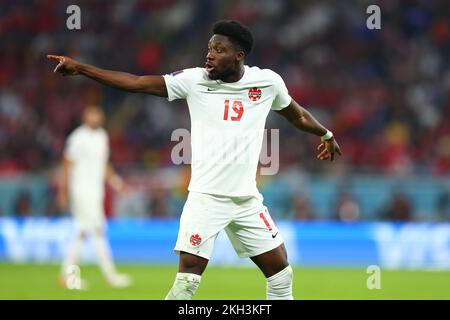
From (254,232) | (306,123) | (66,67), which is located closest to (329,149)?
(306,123)

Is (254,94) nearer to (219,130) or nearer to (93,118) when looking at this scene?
(219,130)

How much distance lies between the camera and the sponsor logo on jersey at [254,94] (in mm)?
7430

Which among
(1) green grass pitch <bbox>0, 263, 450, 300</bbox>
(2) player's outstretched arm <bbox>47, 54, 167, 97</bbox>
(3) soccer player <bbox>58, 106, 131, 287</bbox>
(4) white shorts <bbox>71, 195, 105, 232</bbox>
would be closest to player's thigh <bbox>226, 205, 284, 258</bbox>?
(2) player's outstretched arm <bbox>47, 54, 167, 97</bbox>

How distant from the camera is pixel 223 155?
7.27 m

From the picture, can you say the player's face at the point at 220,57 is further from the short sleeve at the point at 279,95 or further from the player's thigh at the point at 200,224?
the player's thigh at the point at 200,224

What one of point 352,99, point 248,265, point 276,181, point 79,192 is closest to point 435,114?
point 352,99

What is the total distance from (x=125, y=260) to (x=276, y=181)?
11.3ft

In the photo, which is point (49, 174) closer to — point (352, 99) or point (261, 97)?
point (352, 99)

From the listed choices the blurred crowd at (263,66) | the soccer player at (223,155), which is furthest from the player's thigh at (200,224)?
the blurred crowd at (263,66)

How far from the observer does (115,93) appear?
73.3 ft

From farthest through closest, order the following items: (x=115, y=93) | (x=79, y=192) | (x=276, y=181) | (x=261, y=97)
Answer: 1. (x=115, y=93)
2. (x=276, y=181)
3. (x=79, y=192)
4. (x=261, y=97)

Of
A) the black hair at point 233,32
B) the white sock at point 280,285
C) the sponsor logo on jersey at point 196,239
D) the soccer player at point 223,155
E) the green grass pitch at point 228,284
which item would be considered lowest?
the green grass pitch at point 228,284

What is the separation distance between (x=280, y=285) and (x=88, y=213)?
20.7 ft

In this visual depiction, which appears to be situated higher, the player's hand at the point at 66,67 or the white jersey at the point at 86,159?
the player's hand at the point at 66,67
